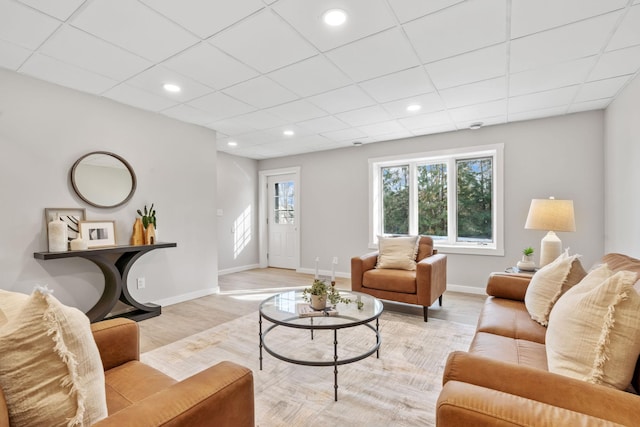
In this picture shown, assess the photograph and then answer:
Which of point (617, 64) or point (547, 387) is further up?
point (617, 64)

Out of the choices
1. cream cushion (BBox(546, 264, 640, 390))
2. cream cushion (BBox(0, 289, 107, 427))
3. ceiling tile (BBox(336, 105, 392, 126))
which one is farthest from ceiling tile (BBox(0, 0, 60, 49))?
cream cushion (BBox(546, 264, 640, 390))

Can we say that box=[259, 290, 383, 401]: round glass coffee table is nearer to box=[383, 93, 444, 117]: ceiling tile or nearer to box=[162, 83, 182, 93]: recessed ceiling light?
box=[383, 93, 444, 117]: ceiling tile

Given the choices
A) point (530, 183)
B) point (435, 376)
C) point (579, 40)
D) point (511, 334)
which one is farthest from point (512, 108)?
point (435, 376)

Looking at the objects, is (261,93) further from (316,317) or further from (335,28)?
(316,317)

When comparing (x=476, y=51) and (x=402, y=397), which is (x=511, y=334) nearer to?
(x=402, y=397)

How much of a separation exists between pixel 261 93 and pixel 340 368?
8.60ft

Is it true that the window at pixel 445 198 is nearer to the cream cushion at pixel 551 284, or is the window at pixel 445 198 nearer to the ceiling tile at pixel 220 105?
the cream cushion at pixel 551 284

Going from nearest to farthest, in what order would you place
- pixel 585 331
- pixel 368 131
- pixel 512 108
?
1. pixel 585 331
2. pixel 512 108
3. pixel 368 131

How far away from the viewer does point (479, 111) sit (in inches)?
144

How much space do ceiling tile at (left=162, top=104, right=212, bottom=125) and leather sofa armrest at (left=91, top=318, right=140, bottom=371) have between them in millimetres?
2696

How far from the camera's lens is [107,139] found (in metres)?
3.32

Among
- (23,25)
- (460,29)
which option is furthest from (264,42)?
(23,25)

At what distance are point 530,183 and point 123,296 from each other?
5.03 m

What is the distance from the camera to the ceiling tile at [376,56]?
7.22 feet
